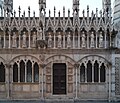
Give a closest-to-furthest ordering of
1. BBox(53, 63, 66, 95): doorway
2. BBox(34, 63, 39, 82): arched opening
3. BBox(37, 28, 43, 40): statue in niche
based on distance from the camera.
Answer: BBox(37, 28, 43, 40): statue in niche, BBox(53, 63, 66, 95): doorway, BBox(34, 63, 39, 82): arched opening

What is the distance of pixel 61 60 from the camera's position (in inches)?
623

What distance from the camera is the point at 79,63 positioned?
15.8 metres

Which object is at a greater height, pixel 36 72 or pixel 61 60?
pixel 61 60

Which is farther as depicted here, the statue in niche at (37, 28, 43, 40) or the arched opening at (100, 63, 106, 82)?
the arched opening at (100, 63, 106, 82)

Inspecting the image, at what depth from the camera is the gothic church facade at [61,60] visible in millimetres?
15742

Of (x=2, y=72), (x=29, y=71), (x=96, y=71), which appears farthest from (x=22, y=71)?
(x=96, y=71)

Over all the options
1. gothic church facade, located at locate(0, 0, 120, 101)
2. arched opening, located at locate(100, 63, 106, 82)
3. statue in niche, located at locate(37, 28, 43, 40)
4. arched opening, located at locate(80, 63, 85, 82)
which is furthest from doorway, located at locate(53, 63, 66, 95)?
arched opening, located at locate(100, 63, 106, 82)

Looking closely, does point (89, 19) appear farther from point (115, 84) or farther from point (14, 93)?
point (14, 93)

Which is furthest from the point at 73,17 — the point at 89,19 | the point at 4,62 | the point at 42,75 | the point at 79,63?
the point at 4,62

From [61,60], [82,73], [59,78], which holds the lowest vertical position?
[59,78]

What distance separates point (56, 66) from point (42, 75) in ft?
3.21

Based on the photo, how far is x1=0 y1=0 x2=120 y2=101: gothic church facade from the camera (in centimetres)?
1574

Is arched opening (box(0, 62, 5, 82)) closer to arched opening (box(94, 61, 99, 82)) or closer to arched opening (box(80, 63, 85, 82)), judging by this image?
arched opening (box(80, 63, 85, 82))

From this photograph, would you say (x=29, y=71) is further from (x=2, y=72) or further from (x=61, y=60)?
(x=61, y=60)
